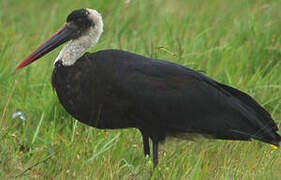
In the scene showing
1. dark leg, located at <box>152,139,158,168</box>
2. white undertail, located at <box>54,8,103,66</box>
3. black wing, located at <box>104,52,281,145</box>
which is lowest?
dark leg, located at <box>152,139,158,168</box>

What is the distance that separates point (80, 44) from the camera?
159 inches

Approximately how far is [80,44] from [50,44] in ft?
0.62

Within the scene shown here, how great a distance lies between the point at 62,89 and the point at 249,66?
1984 millimetres

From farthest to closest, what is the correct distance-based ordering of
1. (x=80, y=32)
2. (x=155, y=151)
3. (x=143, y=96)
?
1. (x=80, y=32)
2. (x=155, y=151)
3. (x=143, y=96)

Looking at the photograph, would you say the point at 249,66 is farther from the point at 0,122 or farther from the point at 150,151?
the point at 0,122

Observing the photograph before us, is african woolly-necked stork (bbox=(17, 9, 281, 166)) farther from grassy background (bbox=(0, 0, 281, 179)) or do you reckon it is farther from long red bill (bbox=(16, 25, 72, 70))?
grassy background (bbox=(0, 0, 281, 179))

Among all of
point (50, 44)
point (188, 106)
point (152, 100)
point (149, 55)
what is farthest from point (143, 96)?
point (149, 55)

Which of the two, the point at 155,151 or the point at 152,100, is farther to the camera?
the point at 155,151

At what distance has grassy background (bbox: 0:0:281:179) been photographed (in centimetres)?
371

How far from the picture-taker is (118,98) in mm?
3750

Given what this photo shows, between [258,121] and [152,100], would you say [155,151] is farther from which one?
[258,121]

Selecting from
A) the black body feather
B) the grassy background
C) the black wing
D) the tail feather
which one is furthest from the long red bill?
the tail feather

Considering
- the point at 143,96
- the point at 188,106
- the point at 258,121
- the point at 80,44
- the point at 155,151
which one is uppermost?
the point at 80,44

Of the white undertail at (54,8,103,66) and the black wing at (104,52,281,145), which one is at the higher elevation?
the white undertail at (54,8,103,66)
